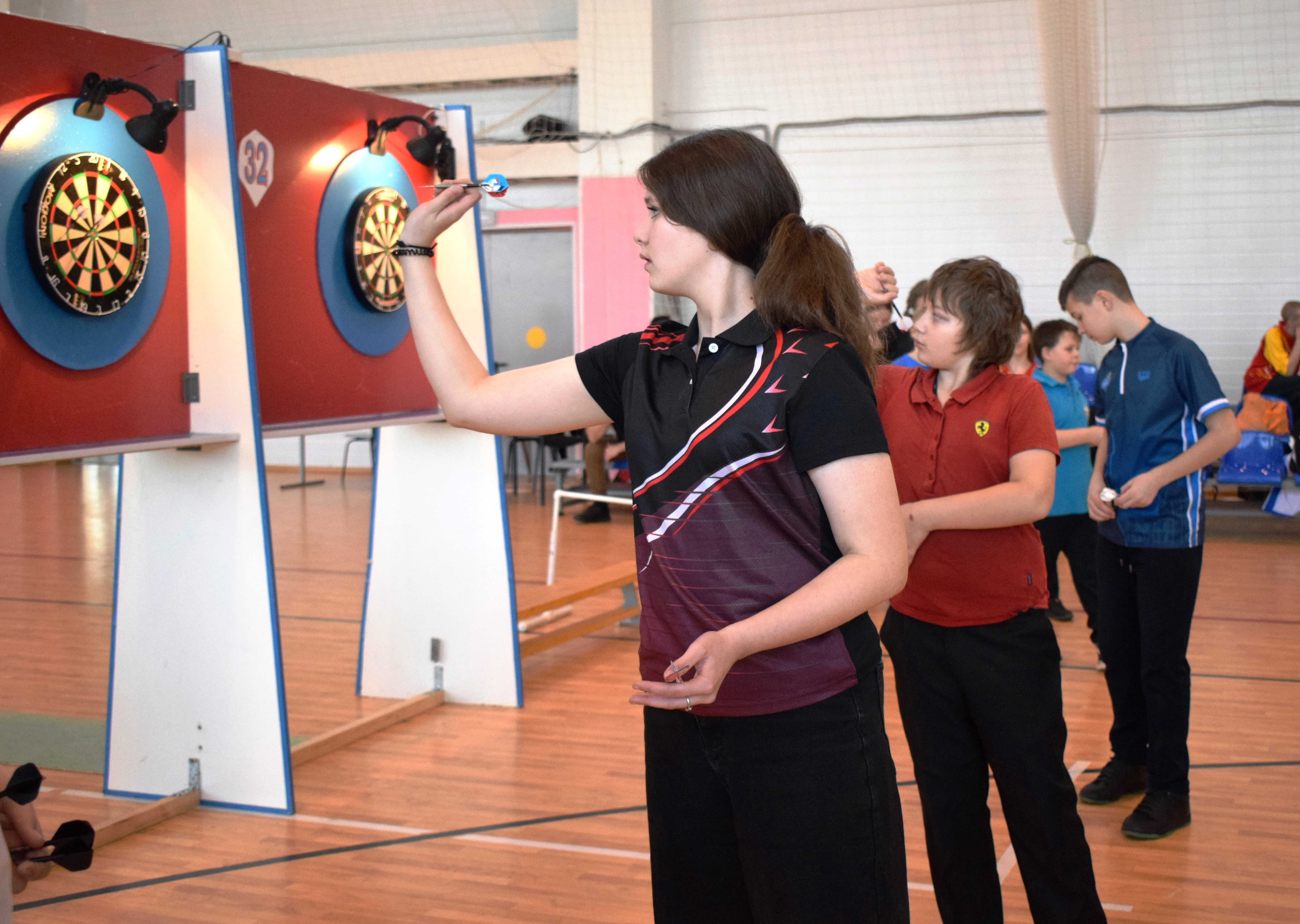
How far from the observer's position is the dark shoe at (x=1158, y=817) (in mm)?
2965

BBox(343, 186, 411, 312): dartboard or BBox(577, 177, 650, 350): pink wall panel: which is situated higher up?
BBox(577, 177, 650, 350): pink wall panel

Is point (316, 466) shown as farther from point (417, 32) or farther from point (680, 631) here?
point (680, 631)

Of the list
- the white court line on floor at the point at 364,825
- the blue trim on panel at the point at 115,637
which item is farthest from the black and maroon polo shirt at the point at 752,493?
the blue trim on panel at the point at 115,637

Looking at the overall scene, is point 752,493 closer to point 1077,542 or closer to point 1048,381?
point 1048,381

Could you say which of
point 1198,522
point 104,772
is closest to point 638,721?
point 104,772

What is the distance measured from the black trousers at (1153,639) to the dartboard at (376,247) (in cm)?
246

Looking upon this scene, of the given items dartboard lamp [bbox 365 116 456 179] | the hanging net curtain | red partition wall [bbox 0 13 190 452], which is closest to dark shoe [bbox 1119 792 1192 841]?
red partition wall [bbox 0 13 190 452]

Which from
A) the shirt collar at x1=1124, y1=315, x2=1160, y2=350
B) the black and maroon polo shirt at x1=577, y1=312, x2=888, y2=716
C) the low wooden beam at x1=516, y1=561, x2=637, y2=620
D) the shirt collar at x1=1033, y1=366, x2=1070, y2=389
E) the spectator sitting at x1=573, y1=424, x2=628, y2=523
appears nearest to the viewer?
the black and maroon polo shirt at x1=577, y1=312, x2=888, y2=716

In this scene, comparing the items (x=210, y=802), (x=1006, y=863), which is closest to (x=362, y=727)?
(x=210, y=802)

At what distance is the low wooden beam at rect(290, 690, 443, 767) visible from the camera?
3.62m

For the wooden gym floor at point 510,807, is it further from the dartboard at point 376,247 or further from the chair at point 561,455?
the chair at point 561,455

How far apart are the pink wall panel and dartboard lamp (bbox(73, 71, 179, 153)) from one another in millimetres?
6750

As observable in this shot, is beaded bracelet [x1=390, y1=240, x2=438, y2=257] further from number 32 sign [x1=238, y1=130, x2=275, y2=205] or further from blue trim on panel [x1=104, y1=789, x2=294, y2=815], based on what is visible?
blue trim on panel [x1=104, y1=789, x2=294, y2=815]

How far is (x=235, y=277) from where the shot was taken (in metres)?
3.16
